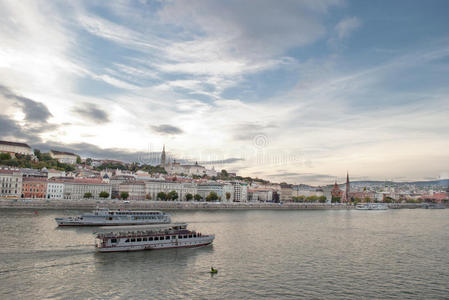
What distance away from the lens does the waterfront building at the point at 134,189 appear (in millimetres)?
95625

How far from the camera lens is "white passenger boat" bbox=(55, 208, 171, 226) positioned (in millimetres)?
→ 39375

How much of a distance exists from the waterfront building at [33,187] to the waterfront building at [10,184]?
4.96ft

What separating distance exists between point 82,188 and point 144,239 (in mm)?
66610

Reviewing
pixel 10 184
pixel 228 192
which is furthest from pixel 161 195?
pixel 228 192

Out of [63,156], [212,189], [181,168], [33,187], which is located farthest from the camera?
[181,168]

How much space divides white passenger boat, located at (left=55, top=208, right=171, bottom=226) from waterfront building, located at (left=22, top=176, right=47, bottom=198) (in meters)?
41.5

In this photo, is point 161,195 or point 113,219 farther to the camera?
point 161,195

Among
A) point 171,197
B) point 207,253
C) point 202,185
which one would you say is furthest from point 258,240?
point 202,185

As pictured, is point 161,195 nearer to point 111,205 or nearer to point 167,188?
point 167,188

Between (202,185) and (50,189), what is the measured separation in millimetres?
51332

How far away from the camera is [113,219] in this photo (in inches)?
1672

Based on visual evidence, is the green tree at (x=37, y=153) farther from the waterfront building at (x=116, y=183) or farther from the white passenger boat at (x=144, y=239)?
the white passenger boat at (x=144, y=239)

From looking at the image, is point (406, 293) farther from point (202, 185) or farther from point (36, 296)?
point (202, 185)

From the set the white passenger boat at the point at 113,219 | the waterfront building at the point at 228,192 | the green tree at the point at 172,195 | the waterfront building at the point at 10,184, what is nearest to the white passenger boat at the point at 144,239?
the white passenger boat at the point at 113,219
